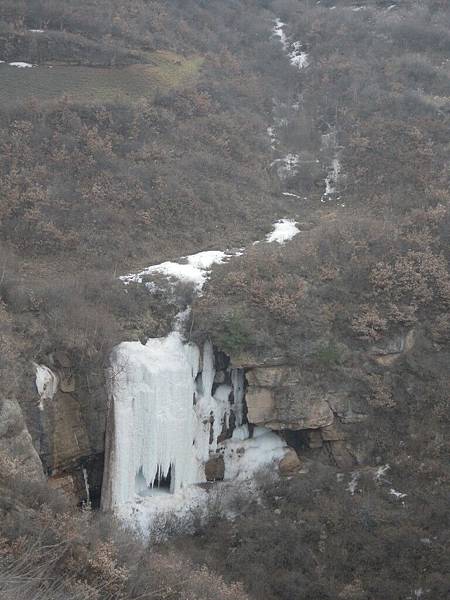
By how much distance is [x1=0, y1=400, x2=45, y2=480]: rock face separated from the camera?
11.9m

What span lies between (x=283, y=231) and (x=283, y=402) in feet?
26.4

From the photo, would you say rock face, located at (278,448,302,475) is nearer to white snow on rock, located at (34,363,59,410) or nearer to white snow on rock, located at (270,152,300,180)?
white snow on rock, located at (34,363,59,410)

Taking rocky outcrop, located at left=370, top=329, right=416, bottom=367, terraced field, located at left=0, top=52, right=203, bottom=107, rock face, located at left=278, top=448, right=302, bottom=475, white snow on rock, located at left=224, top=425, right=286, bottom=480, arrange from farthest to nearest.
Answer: terraced field, located at left=0, top=52, right=203, bottom=107 < rocky outcrop, located at left=370, top=329, right=416, bottom=367 < white snow on rock, located at left=224, top=425, right=286, bottom=480 < rock face, located at left=278, top=448, right=302, bottom=475

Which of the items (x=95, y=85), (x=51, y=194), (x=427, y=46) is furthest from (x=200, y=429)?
(x=427, y=46)

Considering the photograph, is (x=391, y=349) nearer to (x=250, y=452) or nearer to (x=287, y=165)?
(x=250, y=452)

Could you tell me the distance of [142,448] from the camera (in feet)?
50.5

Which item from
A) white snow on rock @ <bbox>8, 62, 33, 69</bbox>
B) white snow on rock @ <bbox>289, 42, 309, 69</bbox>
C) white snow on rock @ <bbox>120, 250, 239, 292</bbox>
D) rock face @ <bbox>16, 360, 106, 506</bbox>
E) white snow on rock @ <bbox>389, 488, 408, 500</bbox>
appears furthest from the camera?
white snow on rock @ <bbox>289, 42, 309, 69</bbox>

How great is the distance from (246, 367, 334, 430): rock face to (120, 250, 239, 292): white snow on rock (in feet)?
11.1

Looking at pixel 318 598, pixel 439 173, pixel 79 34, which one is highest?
pixel 79 34

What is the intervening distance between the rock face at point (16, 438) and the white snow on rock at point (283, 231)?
11495 millimetres

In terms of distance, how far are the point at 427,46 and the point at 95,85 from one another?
18857mm

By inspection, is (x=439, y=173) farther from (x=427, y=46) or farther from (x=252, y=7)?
(x=252, y=7)

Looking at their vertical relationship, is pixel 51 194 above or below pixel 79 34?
below

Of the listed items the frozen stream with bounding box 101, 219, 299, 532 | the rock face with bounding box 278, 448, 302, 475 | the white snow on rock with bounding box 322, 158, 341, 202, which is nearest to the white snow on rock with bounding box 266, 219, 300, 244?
the white snow on rock with bounding box 322, 158, 341, 202
